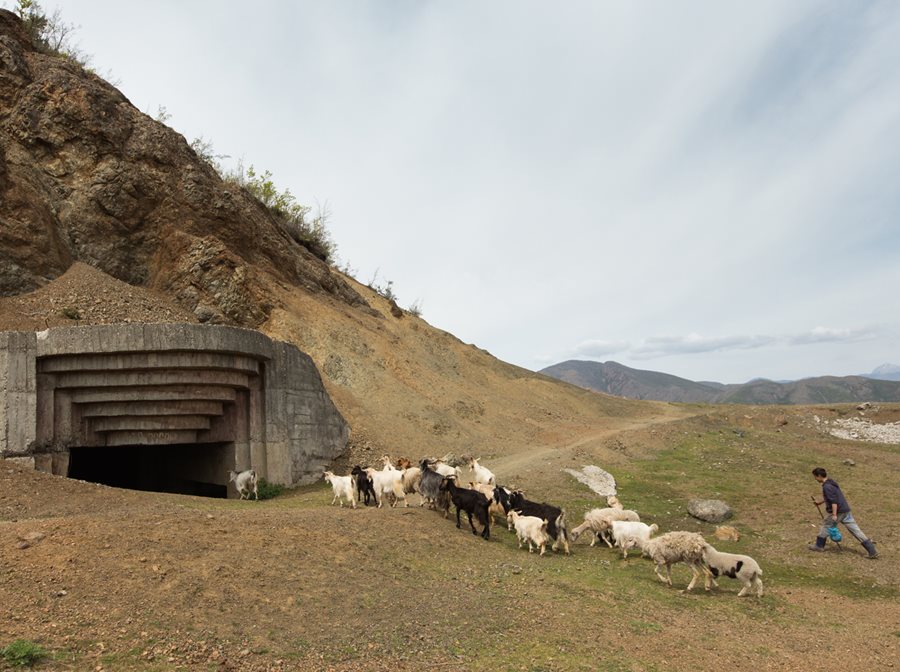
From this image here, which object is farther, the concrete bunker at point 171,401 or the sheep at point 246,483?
the sheep at point 246,483

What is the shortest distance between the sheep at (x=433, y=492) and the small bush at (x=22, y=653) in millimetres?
8712

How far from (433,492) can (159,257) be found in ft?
A: 62.6

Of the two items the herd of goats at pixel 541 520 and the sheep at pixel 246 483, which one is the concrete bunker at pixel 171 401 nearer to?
the sheep at pixel 246 483

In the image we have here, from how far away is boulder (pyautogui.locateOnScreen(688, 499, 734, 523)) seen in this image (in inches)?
650

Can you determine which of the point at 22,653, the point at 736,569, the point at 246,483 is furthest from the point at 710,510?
the point at 22,653

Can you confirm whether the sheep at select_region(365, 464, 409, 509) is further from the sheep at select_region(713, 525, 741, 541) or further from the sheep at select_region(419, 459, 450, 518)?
the sheep at select_region(713, 525, 741, 541)

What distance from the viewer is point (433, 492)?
44.1 ft

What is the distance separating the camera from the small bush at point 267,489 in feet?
55.0

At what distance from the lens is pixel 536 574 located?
10258mm

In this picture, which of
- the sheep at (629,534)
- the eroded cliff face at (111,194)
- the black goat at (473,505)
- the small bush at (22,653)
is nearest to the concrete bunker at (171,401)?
the black goat at (473,505)

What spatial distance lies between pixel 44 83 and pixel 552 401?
31.9 m

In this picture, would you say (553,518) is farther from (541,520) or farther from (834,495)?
(834,495)

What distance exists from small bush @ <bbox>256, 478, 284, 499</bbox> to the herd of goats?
1.61 feet

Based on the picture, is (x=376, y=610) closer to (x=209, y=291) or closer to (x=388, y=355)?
(x=209, y=291)
